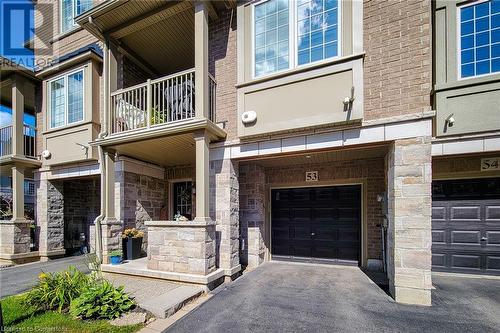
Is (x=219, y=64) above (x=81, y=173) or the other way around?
above

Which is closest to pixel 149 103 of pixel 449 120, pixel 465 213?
pixel 449 120

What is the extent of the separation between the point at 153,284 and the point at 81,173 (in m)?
4.71

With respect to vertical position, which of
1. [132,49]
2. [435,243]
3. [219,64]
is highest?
[132,49]

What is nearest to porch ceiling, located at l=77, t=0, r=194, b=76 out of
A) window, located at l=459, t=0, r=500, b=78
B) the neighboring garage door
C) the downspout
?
the downspout

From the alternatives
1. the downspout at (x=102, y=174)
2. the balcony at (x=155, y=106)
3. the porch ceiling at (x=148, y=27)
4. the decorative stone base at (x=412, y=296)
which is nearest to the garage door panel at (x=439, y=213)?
the decorative stone base at (x=412, y=296)

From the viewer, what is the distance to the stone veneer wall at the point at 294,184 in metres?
6.52

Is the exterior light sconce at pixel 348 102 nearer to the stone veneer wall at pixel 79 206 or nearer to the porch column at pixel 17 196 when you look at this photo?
the stone veneer wall at pixel 79 206

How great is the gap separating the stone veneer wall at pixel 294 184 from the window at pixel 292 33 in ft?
9.50

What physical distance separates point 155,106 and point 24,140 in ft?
19.4

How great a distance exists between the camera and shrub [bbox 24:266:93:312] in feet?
13.8

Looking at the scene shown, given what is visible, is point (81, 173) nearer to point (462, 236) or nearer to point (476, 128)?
point (476, 128)

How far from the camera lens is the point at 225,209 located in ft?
18.9

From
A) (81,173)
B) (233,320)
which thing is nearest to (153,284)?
(233,320)

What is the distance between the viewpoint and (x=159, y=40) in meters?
6.79
